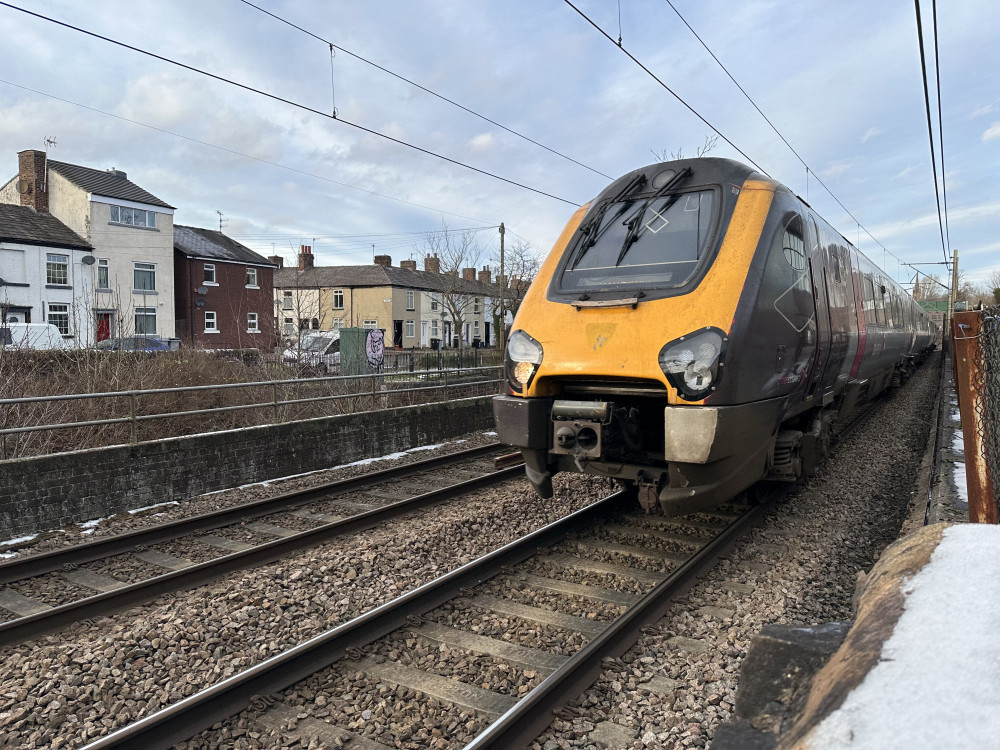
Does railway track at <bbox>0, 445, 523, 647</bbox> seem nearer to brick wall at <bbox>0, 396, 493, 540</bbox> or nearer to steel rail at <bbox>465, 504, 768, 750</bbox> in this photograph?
brick wall at <bbox>0, 396, 493, 540</bbox>

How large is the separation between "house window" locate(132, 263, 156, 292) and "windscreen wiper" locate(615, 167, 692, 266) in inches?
1308

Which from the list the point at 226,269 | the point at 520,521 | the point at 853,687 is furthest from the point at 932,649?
the point at 226,269

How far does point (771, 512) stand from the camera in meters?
6.61

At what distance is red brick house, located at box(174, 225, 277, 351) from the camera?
3634cm

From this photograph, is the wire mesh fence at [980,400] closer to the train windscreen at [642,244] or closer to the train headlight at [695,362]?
the train headlight at [695,362]

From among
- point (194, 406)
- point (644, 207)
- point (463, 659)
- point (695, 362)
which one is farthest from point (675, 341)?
point (194, 406)

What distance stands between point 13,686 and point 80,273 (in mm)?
33111

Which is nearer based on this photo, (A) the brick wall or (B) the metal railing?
(A) the brick wall

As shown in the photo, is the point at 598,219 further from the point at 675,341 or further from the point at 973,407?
the point at 973,407

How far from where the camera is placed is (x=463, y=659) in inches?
150

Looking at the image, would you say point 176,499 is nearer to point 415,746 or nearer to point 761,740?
point 415,746

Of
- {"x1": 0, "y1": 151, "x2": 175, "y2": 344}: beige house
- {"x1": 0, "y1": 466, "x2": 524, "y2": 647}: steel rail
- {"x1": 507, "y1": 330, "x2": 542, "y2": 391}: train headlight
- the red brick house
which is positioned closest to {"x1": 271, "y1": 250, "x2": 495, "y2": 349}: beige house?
the red brick house

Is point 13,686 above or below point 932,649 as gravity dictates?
below

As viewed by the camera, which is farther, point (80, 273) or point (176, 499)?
point (80, 273)
